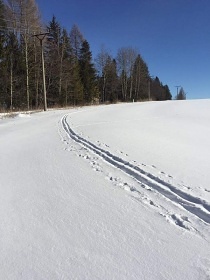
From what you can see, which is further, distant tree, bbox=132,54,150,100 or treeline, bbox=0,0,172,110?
distant tree, bbox=132,54,150,100

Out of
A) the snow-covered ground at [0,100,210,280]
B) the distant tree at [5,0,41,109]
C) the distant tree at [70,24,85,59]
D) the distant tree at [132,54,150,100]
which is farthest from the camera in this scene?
the distant tree at [132,54,150,100]

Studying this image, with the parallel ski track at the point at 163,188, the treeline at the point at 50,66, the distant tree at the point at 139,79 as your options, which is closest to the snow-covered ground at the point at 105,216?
the parallel ski track at the point at 163,188

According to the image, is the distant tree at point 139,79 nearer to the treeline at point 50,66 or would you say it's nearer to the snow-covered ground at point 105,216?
the treeline at point 50,66

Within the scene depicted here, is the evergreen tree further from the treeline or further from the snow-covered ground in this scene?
the snow-covered ground

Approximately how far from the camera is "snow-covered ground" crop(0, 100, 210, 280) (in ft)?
7.43

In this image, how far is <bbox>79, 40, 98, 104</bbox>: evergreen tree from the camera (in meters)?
43.5

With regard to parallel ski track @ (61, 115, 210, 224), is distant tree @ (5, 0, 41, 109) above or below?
above

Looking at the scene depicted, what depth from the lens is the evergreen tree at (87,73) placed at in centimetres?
4353

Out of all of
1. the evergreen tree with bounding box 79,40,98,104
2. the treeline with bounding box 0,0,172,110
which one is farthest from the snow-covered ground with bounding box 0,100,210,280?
the evergreen tree with bounding box 79,40,98,104

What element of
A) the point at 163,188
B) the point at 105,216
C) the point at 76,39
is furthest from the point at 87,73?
the point at 105,216

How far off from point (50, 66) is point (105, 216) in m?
32.0

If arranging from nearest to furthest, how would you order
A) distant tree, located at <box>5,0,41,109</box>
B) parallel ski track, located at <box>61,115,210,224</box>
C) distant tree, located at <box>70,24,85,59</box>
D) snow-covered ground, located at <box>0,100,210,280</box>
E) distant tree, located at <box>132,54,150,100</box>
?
1. snow-covered ground, located at <box>0,100,210,280</box>
2. parallel ski track, located at <box>61,115,210,224</box>
3. distant tree, located at <box>5,0,41,109</box>
4. distant tree, located at <box>70,24,85,59</box>
5. distant tree, located at <box>132,54,150,100</box>

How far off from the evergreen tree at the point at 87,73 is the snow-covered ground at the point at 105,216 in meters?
38.4

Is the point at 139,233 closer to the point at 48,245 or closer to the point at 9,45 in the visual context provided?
the point at 48,245
